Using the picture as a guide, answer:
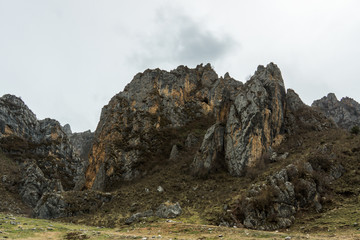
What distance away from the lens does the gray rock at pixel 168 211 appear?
32.8 m

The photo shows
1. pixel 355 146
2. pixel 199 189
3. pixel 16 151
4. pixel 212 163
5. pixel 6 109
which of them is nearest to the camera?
pixel 355 146

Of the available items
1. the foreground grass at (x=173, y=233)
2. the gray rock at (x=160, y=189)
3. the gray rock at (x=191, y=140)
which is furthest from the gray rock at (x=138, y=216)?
the gray rock at (x=191, y=140)

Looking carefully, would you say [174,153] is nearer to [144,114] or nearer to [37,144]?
→ [144,114]

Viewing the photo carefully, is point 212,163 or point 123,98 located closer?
point 212,163

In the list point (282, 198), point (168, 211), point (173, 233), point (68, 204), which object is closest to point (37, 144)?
point (68, 204)

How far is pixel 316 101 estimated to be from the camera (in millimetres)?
124250

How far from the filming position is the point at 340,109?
114125 millimetres

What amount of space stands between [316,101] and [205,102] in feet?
251

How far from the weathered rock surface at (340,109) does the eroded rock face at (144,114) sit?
190 feet

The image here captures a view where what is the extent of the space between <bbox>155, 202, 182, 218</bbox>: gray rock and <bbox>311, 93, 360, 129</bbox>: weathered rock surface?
→ 9898cm

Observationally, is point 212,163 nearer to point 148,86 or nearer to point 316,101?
point 148,86

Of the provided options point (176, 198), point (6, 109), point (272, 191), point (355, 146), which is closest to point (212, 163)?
point (176, 198)

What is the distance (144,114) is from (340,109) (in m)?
100

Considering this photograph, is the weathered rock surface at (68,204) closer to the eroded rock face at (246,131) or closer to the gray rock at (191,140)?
the eroded rock face at (246,131)
